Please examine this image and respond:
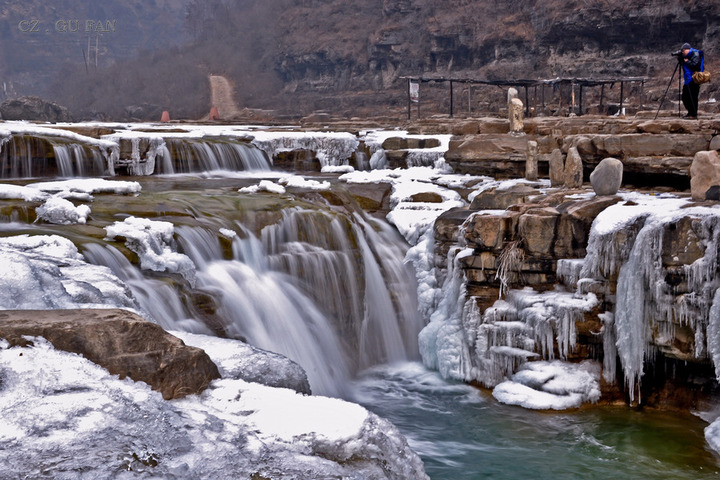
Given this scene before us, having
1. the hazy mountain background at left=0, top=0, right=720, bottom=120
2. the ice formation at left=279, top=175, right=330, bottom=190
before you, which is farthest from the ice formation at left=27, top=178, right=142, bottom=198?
the hazy mountain background at left=0, top=0, right=720, bottom=120

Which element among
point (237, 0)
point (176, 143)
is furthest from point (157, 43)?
point (176, 143)

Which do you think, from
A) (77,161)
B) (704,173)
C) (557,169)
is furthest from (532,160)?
(77,161)

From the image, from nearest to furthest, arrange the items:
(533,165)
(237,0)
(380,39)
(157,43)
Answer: (533,165) < (380,39) < (237,0) < (157,43)

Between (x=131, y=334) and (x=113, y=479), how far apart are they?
116 centimetres

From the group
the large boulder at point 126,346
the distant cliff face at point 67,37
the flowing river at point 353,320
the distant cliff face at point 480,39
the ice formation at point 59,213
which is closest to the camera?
the large boulder at point 126,346

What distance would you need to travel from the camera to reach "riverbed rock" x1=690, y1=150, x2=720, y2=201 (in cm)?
926

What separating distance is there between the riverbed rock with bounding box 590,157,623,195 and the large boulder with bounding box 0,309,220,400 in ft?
23.7

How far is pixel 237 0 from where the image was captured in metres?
78.6

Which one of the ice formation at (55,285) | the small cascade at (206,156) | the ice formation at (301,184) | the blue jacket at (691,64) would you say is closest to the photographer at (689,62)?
the blue jacket at (691,64)

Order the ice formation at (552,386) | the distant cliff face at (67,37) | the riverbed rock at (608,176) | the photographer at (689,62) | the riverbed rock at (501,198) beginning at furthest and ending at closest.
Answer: the distant cliff face at (67,37) → the photographer at (689,62) → the riverbed rock at (501,198) → the riverbed rock at (608,176) → the ice formation at (552,386)

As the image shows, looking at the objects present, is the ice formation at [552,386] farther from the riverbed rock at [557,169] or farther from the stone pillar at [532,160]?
the stone pillar at [532,160]

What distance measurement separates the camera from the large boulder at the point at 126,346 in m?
4.25

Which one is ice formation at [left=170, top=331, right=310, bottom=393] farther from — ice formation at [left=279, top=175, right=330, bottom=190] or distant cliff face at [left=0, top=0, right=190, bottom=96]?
distant cliff face at [left=0, top=0, right=190, bottom=96]

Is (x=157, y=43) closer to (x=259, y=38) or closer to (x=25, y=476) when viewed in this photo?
(x=259, y=38)
